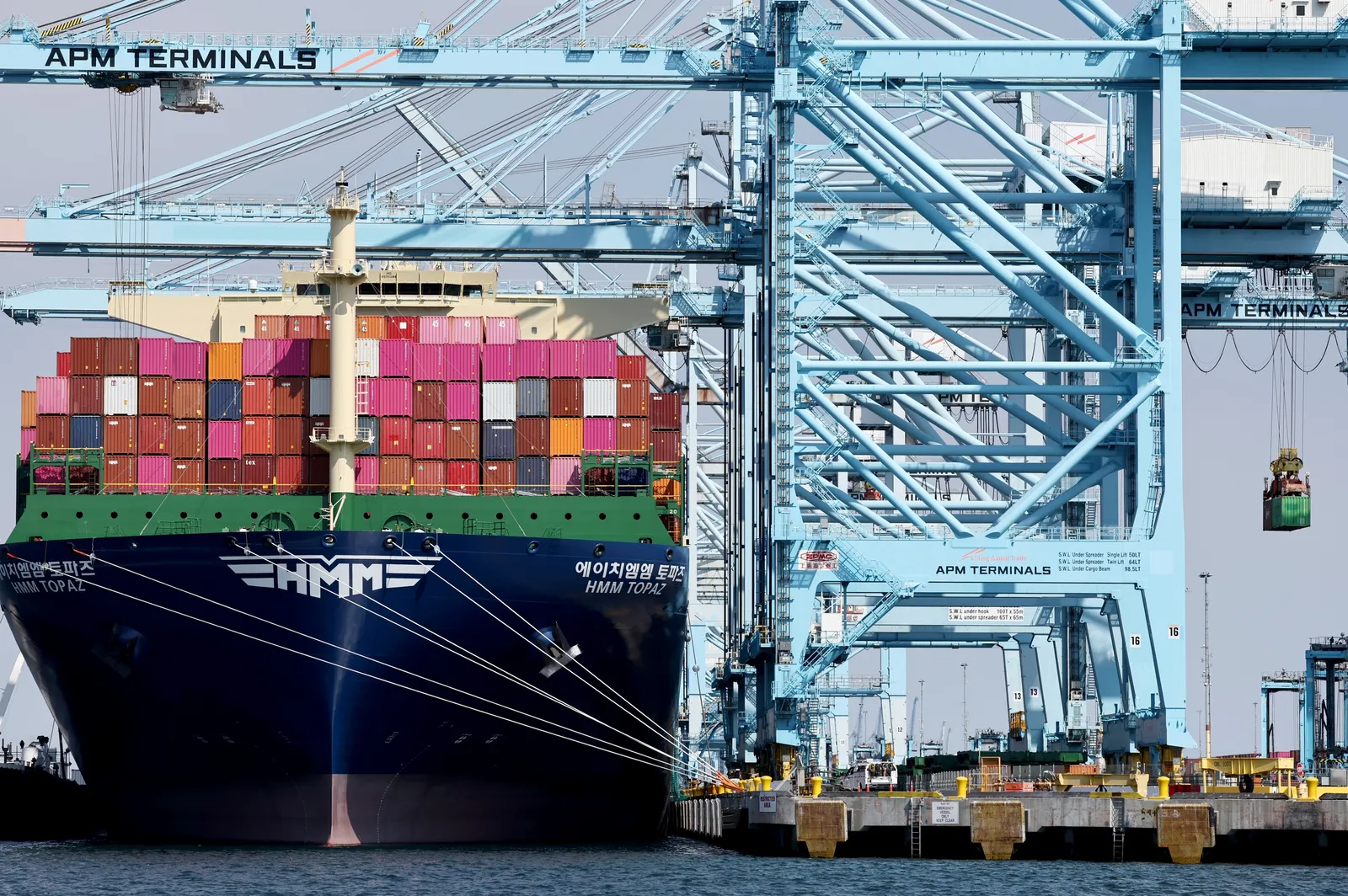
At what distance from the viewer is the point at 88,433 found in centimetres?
4169

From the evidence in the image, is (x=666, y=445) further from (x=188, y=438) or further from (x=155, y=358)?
(x=155, y=358)

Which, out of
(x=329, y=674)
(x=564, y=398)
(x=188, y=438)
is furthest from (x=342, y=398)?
(x=329, y=674)

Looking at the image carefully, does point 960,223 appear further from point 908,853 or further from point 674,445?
point 908,853

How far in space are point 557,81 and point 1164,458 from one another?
41.8 feet

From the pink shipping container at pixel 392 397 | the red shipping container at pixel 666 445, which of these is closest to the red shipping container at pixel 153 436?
the pink shipping container at pixel 392 397

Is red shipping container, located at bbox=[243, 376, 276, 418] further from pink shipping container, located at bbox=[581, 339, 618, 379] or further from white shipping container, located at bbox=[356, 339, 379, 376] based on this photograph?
pink shipping container, located at bbox=[581, 339, 618, 379]

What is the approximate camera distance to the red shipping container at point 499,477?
136 ft

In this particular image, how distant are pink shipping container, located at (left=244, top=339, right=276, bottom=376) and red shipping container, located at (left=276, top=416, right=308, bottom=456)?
3.05 ft

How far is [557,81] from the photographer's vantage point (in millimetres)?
43562

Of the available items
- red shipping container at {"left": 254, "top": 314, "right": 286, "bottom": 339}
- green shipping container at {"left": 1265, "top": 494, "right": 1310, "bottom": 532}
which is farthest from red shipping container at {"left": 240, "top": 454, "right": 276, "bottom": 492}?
green shipping container at {"left": 1265, "top": 494, "right": 1310, "bottom": 532}

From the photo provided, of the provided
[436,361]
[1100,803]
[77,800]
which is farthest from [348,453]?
[77,800]

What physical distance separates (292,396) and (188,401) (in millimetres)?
1804

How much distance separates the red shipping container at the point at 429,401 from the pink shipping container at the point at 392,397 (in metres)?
0.26

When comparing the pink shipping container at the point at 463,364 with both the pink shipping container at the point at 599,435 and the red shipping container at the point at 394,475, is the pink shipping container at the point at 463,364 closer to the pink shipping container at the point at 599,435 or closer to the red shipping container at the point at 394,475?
the red shipping container at the point at 394,475
